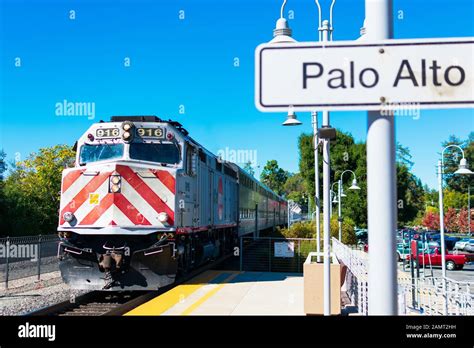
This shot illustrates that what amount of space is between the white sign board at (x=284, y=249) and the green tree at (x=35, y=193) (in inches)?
590

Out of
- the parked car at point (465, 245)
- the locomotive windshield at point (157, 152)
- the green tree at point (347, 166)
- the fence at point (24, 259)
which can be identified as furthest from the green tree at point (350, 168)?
the locomotive windshield at point (157, 152)

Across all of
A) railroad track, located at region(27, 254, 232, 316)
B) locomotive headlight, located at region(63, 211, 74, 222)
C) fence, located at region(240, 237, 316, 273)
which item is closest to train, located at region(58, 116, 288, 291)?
locomotive headlight, located at region(63, 211, 74, 222)

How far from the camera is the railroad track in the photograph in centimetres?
1045

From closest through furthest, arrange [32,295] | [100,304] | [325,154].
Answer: [325,154] < [100,304] < [32,295]

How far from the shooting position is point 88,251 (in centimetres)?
1203

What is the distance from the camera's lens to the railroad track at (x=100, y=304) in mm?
10453

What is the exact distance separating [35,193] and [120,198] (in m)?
30.2

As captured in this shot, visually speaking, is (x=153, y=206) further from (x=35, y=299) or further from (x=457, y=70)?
(x=457, y=70)

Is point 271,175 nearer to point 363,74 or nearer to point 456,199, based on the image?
point 456,199

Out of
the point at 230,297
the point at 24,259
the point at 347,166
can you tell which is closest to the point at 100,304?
the point at 230,297

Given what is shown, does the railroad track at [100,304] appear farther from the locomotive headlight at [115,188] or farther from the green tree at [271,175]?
the green tree at [271,175]

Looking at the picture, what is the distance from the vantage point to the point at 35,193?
39.3m

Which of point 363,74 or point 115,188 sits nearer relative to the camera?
point 363,74
